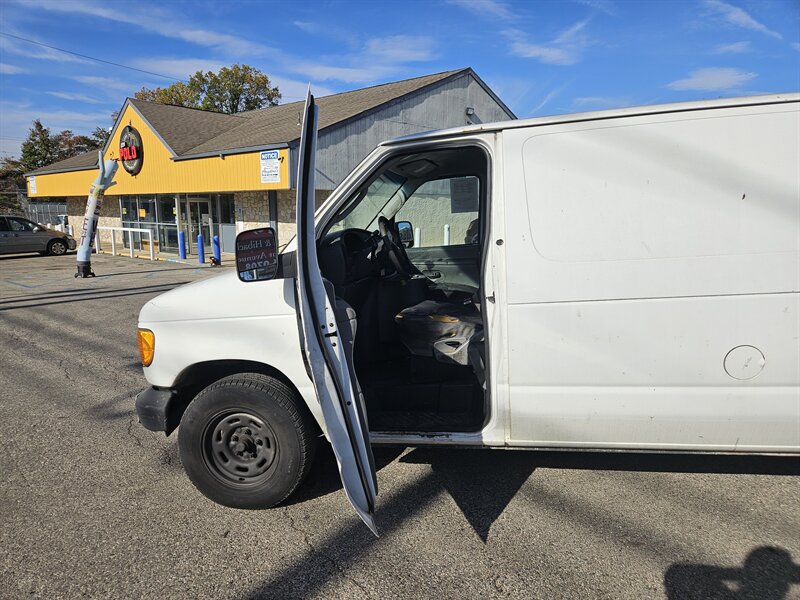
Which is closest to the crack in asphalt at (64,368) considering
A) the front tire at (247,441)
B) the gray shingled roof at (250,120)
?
the front tire at (247,441)

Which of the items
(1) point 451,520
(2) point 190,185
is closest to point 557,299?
(1) point 451,520

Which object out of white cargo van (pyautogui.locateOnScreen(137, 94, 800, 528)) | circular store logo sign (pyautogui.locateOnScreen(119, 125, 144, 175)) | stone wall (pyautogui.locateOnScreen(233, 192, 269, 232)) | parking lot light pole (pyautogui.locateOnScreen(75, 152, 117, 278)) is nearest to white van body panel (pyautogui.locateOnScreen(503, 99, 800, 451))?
white cargo van (pyautogui.locateOnScreen(137, 94, 800, 528))

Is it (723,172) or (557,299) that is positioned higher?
(723,172)

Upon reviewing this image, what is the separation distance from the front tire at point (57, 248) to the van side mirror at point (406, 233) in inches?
825

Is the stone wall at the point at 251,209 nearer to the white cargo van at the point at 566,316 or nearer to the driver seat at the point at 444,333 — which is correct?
the driver seat at the point at 444,333

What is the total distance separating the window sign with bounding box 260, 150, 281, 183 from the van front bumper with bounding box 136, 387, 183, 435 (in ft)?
45.1

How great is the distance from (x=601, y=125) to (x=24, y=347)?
23.5 ft

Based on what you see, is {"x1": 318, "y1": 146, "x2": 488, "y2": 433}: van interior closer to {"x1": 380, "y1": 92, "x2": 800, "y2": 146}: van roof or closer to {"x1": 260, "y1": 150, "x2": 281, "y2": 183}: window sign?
{"x1": 380, "y1": 92, "x2": 800, "y2": 146}: van roof

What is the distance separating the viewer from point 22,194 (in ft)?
144

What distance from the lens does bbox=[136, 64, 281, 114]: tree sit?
1791 inches

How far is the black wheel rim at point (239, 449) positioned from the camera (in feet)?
9.86

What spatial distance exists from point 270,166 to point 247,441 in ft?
47.3

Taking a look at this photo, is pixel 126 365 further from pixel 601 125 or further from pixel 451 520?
pixel 601 125

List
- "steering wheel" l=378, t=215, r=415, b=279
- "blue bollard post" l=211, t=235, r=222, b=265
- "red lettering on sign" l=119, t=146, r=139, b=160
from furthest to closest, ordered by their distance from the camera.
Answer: "red lettering on sign" l=119, t=146, r=139, b=160 < "blue bollard post" l=211, t=235, r=222, b=265 < "steering wheel" l=378, t=215, r=415, b=279
